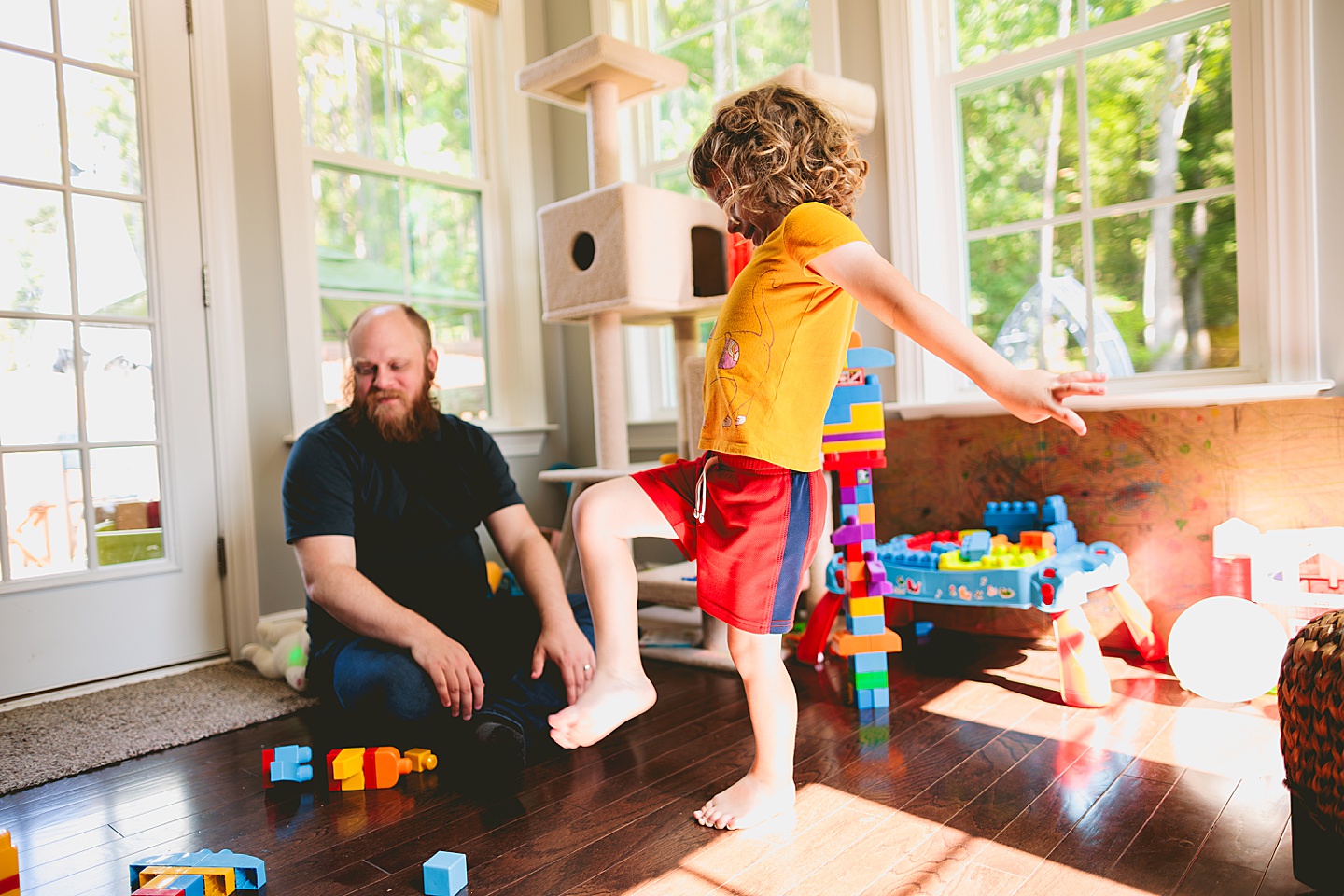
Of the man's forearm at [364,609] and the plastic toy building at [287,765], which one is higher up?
the man's forearm at [364,609]

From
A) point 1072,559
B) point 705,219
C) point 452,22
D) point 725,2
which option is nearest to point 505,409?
point 705,219

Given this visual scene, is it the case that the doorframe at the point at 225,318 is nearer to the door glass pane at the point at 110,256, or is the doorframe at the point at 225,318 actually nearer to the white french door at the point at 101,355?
the white french door at the point at 101,355

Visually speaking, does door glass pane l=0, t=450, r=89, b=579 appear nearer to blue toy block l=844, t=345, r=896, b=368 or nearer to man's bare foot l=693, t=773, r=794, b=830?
man's bare foot l=693, t=773, r=794, b=830

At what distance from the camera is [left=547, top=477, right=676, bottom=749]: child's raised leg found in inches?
48.2

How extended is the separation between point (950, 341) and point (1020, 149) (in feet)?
5.73

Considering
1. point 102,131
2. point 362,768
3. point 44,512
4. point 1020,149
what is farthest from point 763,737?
point 102,131

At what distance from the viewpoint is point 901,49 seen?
2.50m

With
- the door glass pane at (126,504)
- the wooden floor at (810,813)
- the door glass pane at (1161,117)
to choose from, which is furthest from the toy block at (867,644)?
the door glass pane at (126,504)

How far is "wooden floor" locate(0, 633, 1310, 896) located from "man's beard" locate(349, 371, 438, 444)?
67cm

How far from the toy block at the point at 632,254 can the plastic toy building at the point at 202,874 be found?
1.61m

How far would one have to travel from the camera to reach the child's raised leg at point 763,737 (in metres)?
1.28

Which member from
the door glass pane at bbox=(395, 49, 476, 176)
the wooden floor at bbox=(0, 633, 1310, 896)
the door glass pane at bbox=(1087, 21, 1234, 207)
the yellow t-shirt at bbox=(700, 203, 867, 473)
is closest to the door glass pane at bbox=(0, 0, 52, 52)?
the door glass pane at bbox=(395, 49, 476, 176)

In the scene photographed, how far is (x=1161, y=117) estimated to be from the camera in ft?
7.32

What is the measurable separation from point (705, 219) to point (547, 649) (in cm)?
146
